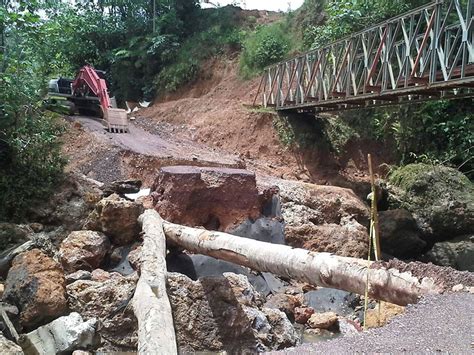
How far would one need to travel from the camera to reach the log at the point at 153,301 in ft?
12.8

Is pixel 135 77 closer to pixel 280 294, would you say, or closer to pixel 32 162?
pixel 32 162

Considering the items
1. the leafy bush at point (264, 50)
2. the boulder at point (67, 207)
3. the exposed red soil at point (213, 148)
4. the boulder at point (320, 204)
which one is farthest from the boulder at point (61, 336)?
the leafy bush at point (264, 50)

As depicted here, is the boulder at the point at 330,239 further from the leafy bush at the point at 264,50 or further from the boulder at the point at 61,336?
the leafy bush at the point at 264,50

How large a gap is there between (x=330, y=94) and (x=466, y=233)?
191 inches

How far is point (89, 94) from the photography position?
18.0 metres

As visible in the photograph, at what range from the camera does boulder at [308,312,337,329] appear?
7.09m

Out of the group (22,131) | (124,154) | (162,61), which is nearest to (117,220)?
(22,131)

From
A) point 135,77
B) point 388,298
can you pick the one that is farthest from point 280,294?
point 135,77

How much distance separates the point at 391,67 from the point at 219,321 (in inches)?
303

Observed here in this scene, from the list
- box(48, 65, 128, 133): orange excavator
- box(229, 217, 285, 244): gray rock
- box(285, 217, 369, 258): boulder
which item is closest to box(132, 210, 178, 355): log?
box(229, 217, 285, 244): gray rock

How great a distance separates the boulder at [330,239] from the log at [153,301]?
3.18 m

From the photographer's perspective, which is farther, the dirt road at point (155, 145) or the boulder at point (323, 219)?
the dirt road at point (155, 145)

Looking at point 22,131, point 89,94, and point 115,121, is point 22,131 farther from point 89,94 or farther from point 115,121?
point 89,94

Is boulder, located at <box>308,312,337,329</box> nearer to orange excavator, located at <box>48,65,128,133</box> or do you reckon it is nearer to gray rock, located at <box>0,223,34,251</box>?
gray rock, located at <box>0,223,34,251</box>
